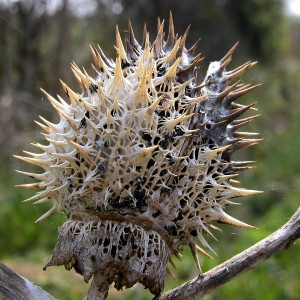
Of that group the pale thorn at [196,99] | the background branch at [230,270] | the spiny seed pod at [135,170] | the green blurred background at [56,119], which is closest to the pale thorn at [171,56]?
the spiny seed pod at [135,170]

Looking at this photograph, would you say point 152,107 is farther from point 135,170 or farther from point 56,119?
point 56,119

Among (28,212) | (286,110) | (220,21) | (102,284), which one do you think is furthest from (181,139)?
(286,110)

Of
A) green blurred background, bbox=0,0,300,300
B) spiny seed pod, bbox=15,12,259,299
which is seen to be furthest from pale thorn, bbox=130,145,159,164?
green blurred background, bbox=0,0,300,300

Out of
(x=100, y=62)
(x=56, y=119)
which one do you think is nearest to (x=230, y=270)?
(x=100, y=62)

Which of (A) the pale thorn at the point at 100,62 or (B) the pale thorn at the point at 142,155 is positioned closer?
(B) the pale thorn at the point at 142,155

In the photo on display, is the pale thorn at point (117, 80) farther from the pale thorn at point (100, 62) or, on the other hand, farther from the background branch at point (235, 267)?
the background branch at point (235, 267)

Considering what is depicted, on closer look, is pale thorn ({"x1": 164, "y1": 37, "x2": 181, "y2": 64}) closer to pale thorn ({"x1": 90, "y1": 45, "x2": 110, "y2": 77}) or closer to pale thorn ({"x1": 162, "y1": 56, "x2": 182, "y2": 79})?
pale thorn ({"x1": 162, "y1": 56, "x2": 182, "y2": 79})

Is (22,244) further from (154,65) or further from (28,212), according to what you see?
(154,65)
